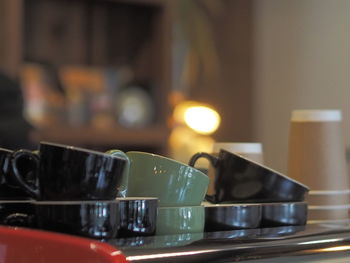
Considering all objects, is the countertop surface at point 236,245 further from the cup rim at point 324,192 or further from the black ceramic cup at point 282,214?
the cup rim at point 324,192

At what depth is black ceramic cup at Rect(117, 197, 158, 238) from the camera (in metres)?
0.62

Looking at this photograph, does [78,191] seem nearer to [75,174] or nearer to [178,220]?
[75,174]

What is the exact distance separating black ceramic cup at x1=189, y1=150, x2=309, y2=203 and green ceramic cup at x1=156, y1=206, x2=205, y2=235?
115mm

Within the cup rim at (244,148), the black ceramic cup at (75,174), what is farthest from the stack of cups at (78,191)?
the cup rim at (244,148)

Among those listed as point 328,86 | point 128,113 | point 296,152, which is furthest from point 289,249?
point 128,113

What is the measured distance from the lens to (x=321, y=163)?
0.95 metres

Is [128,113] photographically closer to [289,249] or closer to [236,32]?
[236,32]

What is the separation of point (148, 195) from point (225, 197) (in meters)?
0.14

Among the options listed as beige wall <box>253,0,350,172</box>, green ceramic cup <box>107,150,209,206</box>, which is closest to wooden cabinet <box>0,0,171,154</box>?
beige wall <box>253,0,350,172</box>

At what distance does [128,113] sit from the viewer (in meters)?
2.87

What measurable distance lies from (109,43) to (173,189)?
91.0 inches

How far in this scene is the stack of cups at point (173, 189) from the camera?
0.68 metres

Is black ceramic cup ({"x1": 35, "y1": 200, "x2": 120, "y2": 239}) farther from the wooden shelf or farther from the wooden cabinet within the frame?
the wooden cabinet

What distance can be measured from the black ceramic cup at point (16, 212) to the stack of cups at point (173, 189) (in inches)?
4.1
